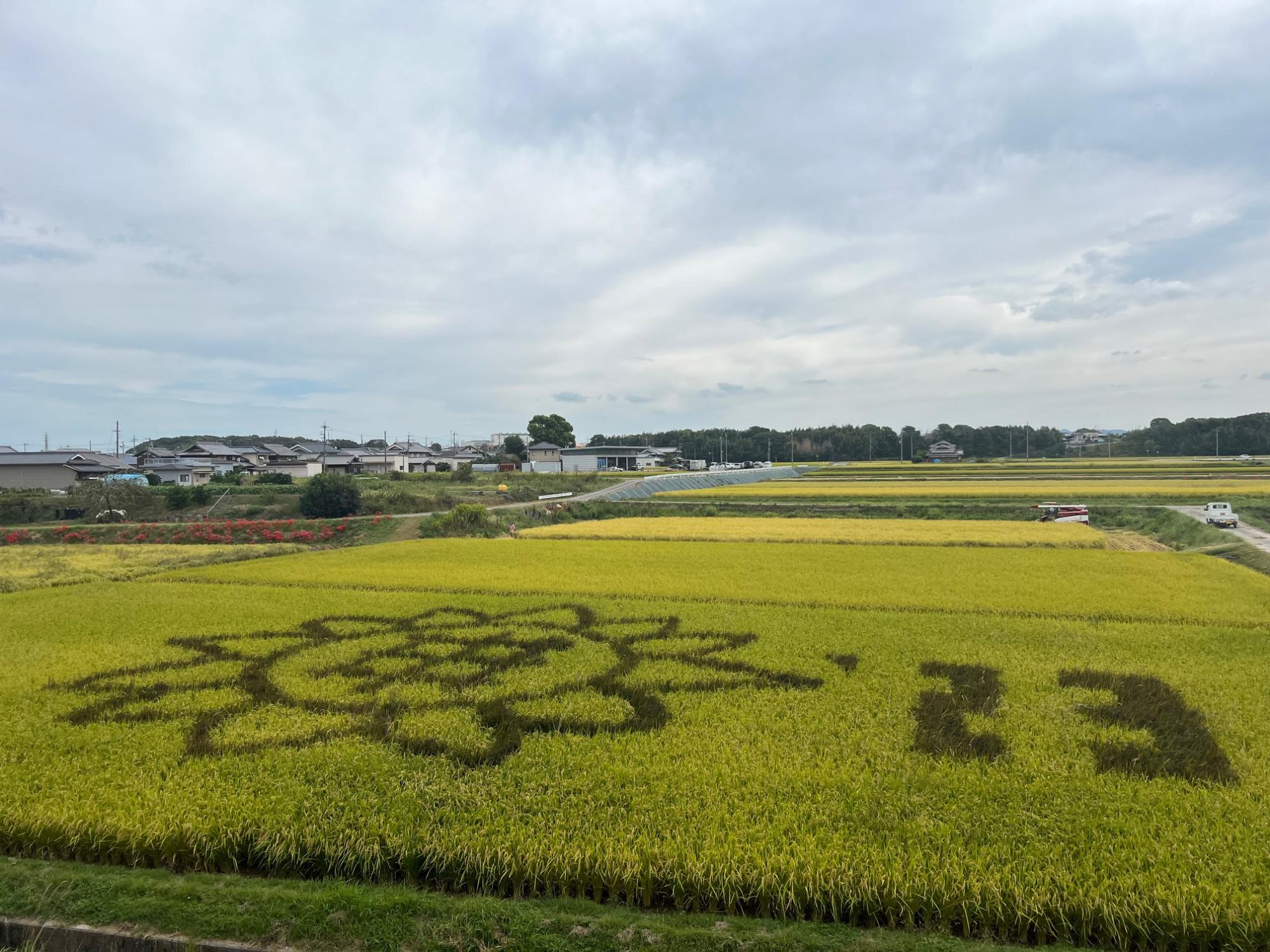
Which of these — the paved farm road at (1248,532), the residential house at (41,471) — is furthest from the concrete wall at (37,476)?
the paved farm road at (1248,532)

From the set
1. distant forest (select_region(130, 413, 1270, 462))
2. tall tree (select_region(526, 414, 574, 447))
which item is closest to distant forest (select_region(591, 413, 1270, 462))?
distant forest (select_region(130, 413, 1270, 462))

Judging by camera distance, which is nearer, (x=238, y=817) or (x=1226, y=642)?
(x=238, y=817)

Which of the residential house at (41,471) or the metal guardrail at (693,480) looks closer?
the residential house at (41,471)

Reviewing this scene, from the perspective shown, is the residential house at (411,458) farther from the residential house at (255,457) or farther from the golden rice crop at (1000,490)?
the golden rice crop at (1000,490)

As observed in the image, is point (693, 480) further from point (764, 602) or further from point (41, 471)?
point (764, 602)

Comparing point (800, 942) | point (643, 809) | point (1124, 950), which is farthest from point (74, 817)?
point (1124, 950)

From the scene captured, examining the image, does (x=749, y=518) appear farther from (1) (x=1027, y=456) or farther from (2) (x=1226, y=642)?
(1) (x=1027, y=456)
